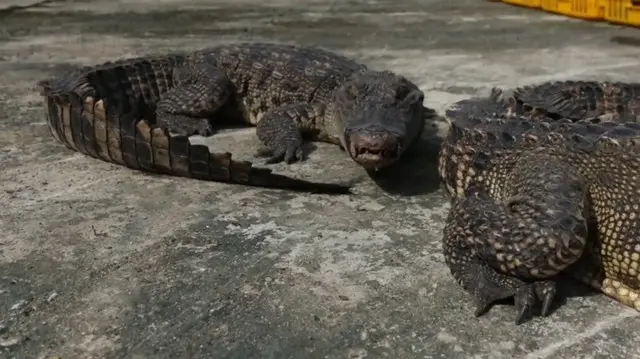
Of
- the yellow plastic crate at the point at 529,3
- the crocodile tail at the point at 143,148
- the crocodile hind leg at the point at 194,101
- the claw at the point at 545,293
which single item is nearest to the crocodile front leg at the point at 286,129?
the crocodile hind leg at the point at 194,101

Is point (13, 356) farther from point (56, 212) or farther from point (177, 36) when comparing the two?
point (177, 36)

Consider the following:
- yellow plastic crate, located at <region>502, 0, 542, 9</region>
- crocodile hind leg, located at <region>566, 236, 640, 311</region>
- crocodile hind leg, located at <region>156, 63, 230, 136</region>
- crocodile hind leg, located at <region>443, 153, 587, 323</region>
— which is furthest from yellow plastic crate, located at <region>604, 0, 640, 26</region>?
crocodile hind leg, located at <region>566, 236, 640, 311</region>

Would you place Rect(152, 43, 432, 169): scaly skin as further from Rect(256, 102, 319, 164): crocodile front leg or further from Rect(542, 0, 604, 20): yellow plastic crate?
Rect(542, 0, 604, 20): yellow plastic crate

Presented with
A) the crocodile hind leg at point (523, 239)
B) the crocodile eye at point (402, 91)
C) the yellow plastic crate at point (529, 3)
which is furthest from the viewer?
the yellow plastic crate at point (529, 3)

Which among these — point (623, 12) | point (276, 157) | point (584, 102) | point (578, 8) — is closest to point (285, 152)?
point (276, 157)

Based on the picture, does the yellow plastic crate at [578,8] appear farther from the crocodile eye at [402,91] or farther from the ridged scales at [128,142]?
the ridged scales at [128,142]
